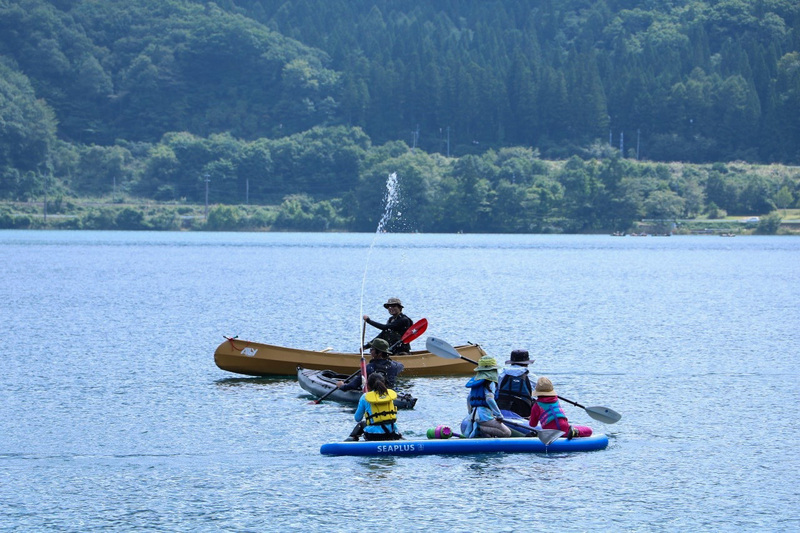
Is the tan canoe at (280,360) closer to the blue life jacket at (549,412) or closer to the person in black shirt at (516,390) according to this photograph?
the person in black shirt at (516,390)

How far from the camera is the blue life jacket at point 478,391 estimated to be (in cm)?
3262

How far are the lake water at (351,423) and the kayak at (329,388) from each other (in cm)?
48

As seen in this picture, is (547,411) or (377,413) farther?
(547,411)

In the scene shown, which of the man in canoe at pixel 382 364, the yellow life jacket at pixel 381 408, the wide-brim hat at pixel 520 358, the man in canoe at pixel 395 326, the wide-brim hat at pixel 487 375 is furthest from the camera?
the man in canoe at pixel 395 326

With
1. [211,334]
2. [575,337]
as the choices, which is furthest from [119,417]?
[575,337]

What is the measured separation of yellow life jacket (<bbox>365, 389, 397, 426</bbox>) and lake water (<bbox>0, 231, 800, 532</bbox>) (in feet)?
3.65

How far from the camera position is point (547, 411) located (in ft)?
108

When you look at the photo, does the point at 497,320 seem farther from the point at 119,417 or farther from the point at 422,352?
the point at 119,417

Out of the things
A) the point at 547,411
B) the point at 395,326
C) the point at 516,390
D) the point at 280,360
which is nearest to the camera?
the point at 547,411

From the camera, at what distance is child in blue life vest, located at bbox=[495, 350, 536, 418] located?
34.4 m

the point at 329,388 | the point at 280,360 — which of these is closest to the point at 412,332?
the point at 329,388

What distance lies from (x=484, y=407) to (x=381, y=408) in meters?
2.84

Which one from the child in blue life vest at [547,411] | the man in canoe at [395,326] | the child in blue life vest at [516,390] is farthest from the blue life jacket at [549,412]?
the man in canoe at [395,326]

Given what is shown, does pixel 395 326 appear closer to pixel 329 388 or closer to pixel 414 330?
pixel 414 330
